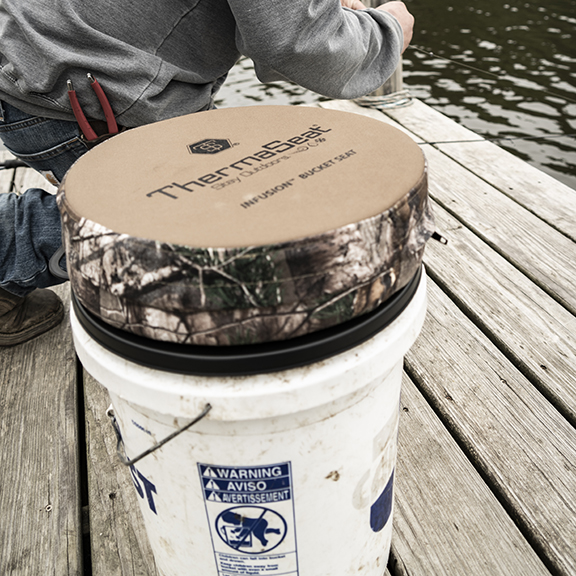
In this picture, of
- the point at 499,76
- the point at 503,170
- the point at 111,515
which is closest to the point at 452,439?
the point at 111,515

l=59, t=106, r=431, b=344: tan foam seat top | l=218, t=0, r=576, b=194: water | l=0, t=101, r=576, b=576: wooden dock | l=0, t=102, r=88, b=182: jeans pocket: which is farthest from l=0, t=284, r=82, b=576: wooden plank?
l=218, t=0, r=576, b=194: water

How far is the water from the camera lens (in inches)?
137

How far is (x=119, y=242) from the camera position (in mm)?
477

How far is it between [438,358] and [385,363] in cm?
74

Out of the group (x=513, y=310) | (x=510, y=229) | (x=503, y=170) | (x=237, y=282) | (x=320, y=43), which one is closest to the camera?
(x=237, y=282)

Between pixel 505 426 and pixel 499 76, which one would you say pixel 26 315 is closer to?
pixel 505 426

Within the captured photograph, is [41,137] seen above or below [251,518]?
above

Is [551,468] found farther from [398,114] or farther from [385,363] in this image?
[398,114]

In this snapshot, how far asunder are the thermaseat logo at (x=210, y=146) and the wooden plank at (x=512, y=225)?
43.8 inches

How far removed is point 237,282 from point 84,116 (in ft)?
2.60

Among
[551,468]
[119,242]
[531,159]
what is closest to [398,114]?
[531,159]

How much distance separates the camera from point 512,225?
1666 millimetres

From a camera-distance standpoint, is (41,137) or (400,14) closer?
(41,137)

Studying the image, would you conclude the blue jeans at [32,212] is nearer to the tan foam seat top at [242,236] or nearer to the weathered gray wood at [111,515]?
the weathered gray wood at [111,515]
